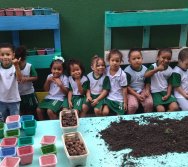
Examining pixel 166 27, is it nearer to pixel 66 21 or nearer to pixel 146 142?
pixel 66 21

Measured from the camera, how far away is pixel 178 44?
3635 mm

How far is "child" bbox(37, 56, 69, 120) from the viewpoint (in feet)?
10.1

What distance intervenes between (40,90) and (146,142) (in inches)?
77.4

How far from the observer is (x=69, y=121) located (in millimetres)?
2174

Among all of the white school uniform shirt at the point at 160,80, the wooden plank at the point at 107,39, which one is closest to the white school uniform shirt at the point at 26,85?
the wooden plank at the point at 107,39

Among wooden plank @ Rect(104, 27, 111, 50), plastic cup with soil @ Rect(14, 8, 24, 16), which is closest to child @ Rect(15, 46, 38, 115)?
plastic cup with soil @ Rect(14, 8, 24, 16)

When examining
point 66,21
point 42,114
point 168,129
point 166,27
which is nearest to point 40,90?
point 42,114

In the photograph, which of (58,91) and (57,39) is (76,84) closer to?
(58,91)

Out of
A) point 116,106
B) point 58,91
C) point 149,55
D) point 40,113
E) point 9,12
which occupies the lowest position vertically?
point 40,113

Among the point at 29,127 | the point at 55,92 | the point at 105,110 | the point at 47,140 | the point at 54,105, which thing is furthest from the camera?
the point at 55,92

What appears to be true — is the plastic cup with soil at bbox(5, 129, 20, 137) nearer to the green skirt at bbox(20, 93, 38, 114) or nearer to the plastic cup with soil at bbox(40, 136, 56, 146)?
the plastic cup with soil at bbox(40, 136, 56, 146)

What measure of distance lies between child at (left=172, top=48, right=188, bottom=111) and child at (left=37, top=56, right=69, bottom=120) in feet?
3.82

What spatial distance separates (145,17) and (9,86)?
5.36ft

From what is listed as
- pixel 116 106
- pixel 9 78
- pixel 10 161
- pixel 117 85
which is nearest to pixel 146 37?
pixel 117 85
